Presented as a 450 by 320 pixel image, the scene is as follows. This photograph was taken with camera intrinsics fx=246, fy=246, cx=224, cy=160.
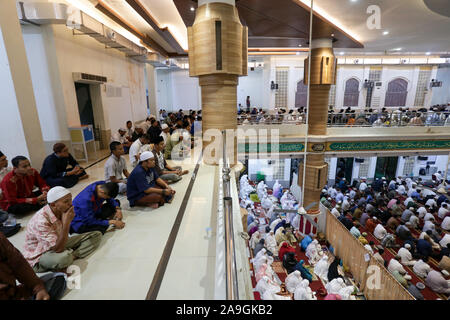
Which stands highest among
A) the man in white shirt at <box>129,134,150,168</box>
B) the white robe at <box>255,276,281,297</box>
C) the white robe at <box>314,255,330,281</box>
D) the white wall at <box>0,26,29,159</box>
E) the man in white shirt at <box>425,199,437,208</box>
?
the white wall at <box>0,26,29,159</box>

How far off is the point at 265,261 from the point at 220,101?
145 inches

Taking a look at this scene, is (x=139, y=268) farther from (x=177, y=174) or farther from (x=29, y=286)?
(x=177, y=174)

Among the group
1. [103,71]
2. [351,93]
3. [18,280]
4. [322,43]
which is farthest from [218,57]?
[351,93]

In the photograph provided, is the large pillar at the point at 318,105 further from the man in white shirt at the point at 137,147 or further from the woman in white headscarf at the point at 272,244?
the man in white shirt at the point at 137,147

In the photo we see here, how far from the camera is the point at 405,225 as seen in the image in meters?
8.04

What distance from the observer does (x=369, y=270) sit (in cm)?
546

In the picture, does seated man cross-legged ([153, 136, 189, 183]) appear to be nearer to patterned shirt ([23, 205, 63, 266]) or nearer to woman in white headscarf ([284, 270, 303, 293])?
patterned shirt ([23, 205, 63, 266])

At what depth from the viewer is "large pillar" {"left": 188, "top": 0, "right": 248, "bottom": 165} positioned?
4.63m

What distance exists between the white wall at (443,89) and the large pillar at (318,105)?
39.0ft

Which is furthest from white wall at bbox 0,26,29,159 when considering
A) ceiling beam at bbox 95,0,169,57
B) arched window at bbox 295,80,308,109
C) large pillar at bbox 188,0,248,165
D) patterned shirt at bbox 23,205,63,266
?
arched window at bbox 295,80,308,109

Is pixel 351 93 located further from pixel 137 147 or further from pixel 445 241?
pixel 137 147

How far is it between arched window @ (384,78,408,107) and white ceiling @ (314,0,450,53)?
5.76m

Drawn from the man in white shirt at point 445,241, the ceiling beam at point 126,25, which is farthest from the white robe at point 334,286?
the ceiling beam at point 126,25
